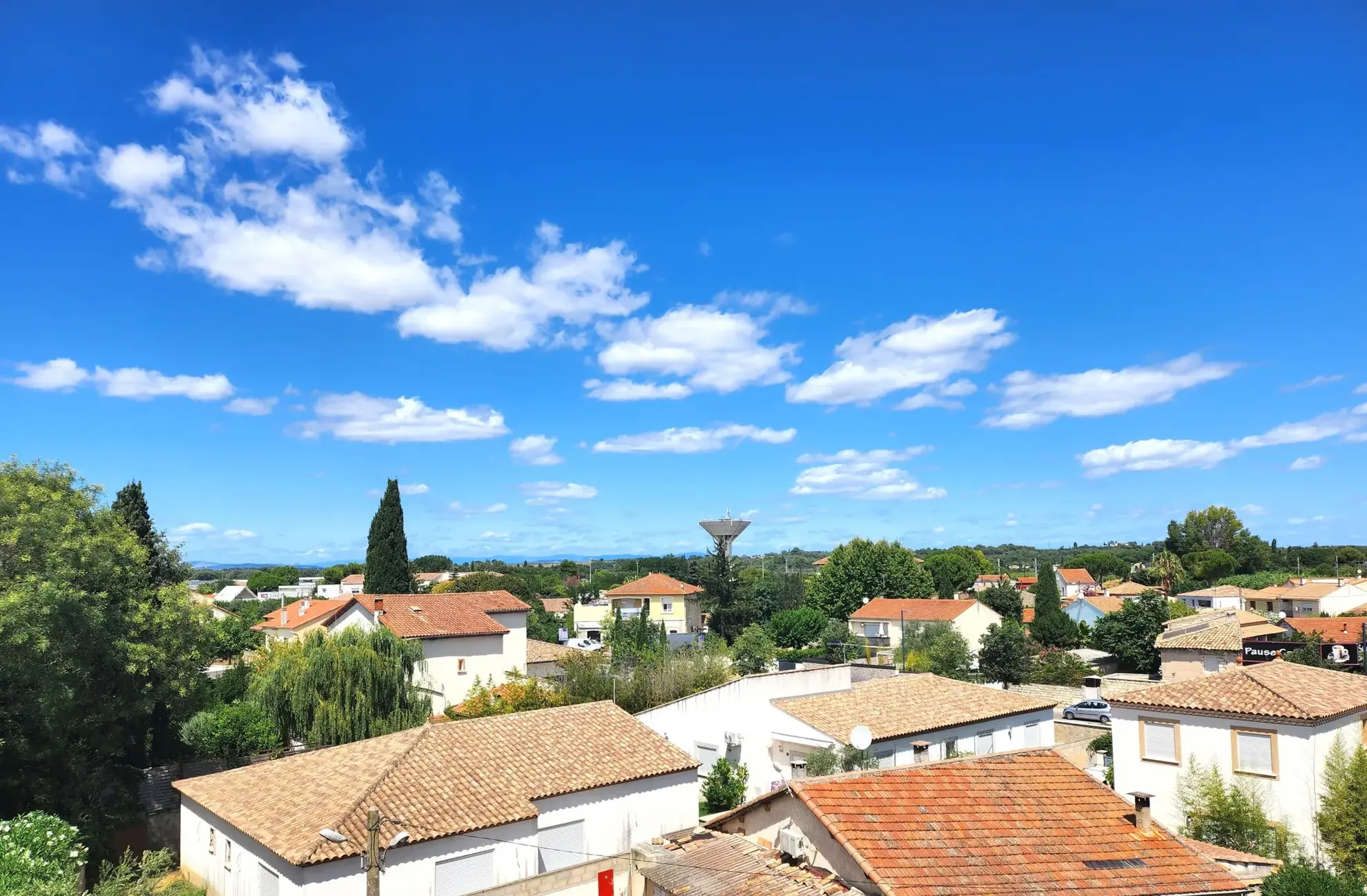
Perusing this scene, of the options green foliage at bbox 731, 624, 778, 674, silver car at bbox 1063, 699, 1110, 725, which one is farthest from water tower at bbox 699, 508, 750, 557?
silver car at bbox 1063, 699, 1110, 725

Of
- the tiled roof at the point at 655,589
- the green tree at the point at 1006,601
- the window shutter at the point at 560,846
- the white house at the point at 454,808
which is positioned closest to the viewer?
the white house at the point at 454,808

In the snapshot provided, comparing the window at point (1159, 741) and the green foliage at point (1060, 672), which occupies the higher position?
the window at point (1159, 741)

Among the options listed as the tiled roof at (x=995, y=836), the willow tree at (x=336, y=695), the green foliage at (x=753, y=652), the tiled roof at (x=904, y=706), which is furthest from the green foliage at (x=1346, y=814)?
the green foliage at (x=753, y=652)

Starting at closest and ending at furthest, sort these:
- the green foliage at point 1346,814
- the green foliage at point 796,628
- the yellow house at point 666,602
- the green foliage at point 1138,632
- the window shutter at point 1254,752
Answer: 1. the green foliage at point 1346,814
2. the window shutter at point 1254,752
3. the green foliage at point 1138,632
4. the green foliage at point 796,628
5. the yellow house at point 666,602

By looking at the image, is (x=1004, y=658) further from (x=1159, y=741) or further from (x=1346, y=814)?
(x=1346, y=814)

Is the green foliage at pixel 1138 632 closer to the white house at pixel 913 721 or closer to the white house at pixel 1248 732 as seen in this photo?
the white house at pixel 913 721

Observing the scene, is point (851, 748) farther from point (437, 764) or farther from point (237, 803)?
point (237, 803)

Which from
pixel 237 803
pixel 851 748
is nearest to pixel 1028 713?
pixel 851 748

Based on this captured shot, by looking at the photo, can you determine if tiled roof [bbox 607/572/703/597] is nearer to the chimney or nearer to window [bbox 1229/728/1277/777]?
window [bbox 1229/728/1277/777]
